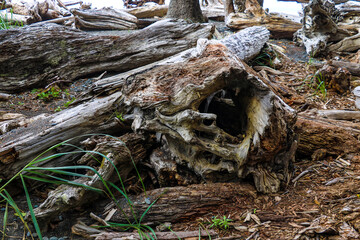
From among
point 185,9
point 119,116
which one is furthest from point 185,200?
point 185,9

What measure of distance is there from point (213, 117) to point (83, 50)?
142 inches

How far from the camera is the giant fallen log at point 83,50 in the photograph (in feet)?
16.0

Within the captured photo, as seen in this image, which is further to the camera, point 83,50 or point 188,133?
point 83,50

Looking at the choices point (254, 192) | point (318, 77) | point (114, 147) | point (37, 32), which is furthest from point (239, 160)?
point (37, 32)

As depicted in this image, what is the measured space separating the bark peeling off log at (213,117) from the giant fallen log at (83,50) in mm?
2434

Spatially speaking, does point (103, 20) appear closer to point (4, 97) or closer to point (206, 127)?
point (4, 97)

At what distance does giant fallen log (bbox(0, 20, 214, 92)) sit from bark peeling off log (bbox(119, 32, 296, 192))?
243 centimetres

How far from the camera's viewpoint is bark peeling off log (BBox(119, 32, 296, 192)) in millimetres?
2371

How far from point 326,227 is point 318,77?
123 inches

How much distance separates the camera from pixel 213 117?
244cm

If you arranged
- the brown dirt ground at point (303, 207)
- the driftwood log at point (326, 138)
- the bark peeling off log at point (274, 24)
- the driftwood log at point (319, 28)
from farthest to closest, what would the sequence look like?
the bark peeling off log at point (274, 24) → the driftwood log at point (319, 28) → the driftwood log at point (326, 138) → the brown dirt ground at point (303, 207)

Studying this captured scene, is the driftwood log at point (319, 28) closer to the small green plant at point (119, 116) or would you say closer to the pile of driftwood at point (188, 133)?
the pile of driftwood at point (188, 133)

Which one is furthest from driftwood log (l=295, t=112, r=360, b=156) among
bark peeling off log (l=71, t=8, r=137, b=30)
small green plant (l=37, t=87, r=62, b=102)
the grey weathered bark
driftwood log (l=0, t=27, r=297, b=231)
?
bark peeling off log (l=71, t=8, r=137, b=30)

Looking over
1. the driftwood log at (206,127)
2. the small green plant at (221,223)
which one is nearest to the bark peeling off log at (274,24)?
the driftwood log at (206,127)
